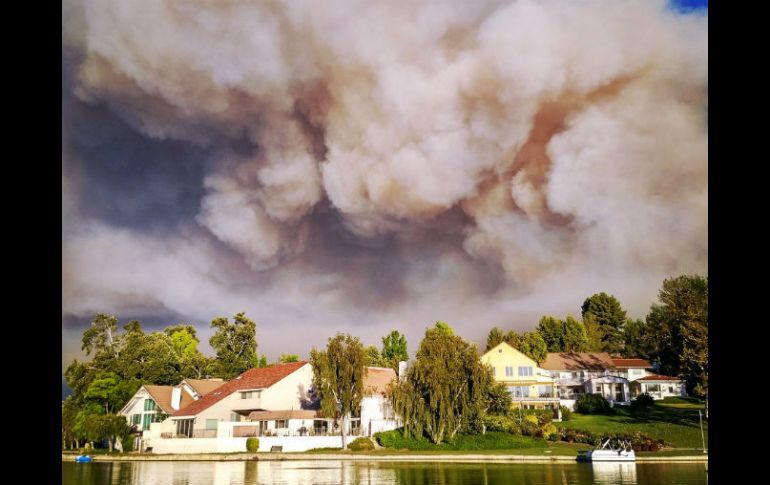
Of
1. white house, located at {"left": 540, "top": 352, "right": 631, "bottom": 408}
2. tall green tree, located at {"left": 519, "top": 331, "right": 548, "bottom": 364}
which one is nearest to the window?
white house, located at {"left": 540, "top": 352, "right": 631, "bottom": 408}


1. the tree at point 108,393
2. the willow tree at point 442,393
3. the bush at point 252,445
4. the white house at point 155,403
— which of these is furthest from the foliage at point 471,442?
the tree at point 108,393

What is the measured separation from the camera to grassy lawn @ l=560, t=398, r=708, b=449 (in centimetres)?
3294

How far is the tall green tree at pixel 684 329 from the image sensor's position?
35906mm

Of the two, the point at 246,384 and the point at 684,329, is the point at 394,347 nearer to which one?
the point at 246,384

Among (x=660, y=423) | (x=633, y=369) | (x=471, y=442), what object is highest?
(x=633, y=369)

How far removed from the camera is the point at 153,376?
50.9 m

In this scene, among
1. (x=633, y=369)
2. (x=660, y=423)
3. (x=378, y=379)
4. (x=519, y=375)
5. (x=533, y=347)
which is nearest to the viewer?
(x=660, y=423)

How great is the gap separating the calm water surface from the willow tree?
21.1ft

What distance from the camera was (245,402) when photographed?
141 ft

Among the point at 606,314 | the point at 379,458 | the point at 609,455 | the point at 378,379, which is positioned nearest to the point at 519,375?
the point at 378,379

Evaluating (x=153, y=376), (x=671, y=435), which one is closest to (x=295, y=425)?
(x=153, y=376)

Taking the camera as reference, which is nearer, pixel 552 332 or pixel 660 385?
pixel 660 385

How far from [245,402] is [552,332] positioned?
148 feet
